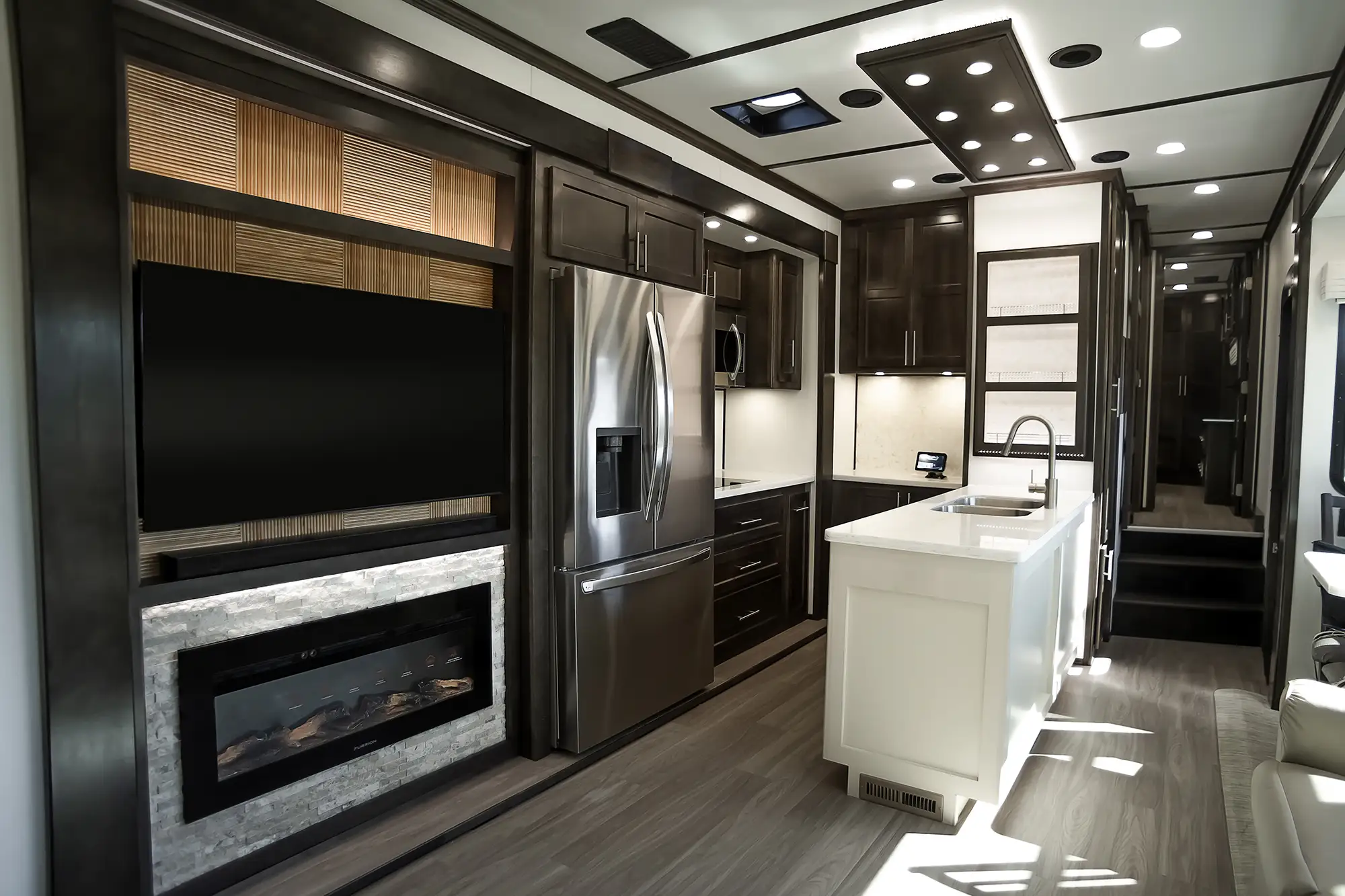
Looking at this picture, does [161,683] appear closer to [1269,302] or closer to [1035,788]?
[1035,788]

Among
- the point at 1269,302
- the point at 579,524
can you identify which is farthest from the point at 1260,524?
the point at 579,524

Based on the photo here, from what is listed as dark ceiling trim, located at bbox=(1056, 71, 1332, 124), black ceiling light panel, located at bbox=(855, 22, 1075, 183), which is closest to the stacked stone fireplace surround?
black ceiling light panel, located at bbox=(855, 22, 1075, 183)

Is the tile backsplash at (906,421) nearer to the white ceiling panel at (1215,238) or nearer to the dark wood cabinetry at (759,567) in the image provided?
the dark wood cabinetry at (759,567)

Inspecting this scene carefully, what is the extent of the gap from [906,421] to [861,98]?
2631 mm

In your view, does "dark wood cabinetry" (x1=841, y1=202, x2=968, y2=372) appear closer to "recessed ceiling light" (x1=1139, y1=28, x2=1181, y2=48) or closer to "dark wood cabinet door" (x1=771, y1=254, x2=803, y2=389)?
"dark wood cabinet door" (x1=771, y1=254, x2=803, y2=389)

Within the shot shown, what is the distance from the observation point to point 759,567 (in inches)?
187

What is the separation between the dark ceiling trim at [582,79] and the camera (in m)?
2.67

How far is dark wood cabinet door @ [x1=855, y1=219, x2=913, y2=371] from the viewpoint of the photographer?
5.22m

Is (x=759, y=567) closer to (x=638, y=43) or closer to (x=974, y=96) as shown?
(x=974, y=96)

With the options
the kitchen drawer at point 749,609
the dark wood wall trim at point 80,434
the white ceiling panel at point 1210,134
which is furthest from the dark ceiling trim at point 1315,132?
the dark wood wall trim at point 80,434

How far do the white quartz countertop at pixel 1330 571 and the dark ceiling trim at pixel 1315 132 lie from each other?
Result: 1.76m

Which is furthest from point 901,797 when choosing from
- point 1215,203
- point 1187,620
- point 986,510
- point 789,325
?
point 1215,203

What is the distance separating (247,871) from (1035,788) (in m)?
2.68

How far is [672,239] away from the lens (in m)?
3.72
